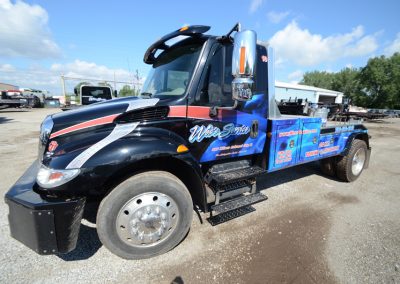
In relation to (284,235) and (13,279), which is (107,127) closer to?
(13,279)

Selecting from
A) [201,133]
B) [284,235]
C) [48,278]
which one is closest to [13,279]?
[48,278]

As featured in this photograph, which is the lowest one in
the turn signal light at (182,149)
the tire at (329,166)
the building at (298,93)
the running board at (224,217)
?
the running board at (224,217)

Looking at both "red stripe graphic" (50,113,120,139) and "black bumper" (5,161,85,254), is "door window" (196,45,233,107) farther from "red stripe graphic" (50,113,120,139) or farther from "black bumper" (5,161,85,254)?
"black bumper" (5,161,85,254)

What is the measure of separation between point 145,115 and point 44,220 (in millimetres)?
1302

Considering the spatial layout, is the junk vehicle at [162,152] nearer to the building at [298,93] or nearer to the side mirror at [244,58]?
the side mirror at [244,58]

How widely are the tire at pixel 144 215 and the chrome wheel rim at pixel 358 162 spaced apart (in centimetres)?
440

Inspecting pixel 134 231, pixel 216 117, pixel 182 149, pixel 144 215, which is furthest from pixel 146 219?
pixel 216 117

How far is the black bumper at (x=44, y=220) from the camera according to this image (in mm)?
1847

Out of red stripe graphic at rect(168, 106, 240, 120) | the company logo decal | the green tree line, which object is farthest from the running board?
the green tree line

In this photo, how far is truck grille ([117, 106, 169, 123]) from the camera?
89.1 inches

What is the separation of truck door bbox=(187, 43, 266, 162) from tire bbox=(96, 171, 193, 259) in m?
0.58

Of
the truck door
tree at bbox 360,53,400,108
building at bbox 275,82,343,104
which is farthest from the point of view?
tree at bbox 360,53,400,108

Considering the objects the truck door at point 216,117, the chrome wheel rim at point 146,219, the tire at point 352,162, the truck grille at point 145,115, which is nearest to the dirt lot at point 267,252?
the chrome wheel rim at point 146,219

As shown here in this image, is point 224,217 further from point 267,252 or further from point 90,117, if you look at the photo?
point 90,117
